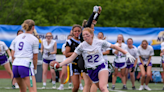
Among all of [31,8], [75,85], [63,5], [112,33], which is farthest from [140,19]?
[75,85]

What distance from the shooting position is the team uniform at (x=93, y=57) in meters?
6.86

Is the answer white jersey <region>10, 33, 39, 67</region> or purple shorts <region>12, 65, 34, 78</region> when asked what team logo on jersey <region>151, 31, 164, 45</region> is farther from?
purple shorts <region>12, 65, 34, 78</region>

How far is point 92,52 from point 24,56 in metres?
1.51

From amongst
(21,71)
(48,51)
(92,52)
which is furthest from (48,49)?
(21,71)

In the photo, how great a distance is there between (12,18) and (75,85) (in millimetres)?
27691

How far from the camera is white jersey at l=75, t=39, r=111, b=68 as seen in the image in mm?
6891

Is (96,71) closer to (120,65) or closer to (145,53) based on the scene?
(120,65)

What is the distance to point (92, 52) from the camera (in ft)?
22.6

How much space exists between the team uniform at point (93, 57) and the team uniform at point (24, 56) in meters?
1.04

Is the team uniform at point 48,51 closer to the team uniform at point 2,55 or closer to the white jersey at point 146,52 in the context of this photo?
the team uniform at point 2,55

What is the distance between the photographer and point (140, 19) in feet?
115

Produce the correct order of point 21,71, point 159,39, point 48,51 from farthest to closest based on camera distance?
point 159,39 < point 48,51 < point 21,71

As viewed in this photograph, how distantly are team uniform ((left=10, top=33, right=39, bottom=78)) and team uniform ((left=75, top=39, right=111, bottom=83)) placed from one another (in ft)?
3.41

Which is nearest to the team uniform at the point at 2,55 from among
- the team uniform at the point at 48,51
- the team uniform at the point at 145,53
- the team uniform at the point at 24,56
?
the team uniform at the point at 48,51
